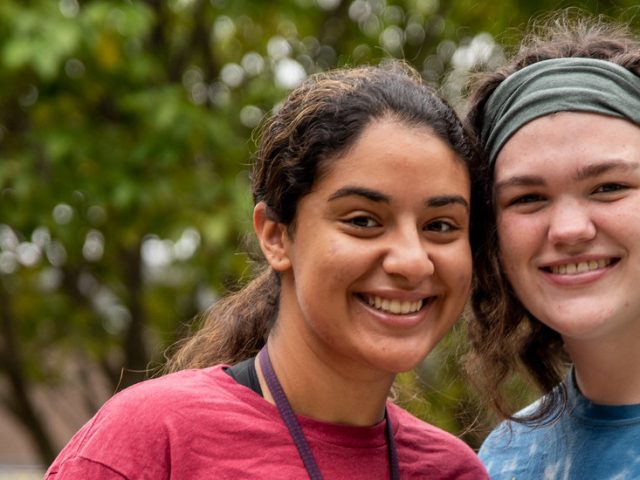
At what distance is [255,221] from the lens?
8.47ft

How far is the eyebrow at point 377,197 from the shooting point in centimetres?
234

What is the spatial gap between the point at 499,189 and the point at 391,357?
1.72 feet

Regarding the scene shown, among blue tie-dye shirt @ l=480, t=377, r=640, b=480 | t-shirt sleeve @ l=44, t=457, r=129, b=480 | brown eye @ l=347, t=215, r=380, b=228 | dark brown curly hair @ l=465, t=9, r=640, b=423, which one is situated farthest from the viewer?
dark brown curly hair @ l=465, t=9, r=640, b=423

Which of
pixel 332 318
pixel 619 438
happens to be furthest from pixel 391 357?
pixel 619 438

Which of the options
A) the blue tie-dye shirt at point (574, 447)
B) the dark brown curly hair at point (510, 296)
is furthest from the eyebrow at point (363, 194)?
A: the blue tie-dye shirt at point (574, 447)

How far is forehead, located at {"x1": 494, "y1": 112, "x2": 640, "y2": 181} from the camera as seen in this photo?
2516 millimetres

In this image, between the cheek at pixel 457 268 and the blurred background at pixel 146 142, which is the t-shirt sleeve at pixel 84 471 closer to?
the cheek at pixel 457 268

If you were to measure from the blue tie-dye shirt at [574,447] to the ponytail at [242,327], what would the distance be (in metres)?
0.72

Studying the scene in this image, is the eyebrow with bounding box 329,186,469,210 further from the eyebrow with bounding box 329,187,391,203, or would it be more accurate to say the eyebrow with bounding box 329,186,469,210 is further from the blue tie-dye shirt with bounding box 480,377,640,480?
the blue tie-dye shirt with bounding box 480,377,640,480

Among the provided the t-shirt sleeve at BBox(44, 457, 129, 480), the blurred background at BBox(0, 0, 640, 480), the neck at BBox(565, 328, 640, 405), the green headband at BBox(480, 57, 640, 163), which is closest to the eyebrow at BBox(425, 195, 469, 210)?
the green headband at BBox(480, 57, 640, 163)

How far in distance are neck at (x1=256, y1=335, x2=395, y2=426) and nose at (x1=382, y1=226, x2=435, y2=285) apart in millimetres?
273

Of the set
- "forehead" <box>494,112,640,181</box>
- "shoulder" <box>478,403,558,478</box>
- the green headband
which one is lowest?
"shoulder" <box>478,403,558,478</box>

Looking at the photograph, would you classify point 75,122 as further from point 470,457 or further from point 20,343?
point 470,457

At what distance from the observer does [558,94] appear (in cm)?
261
